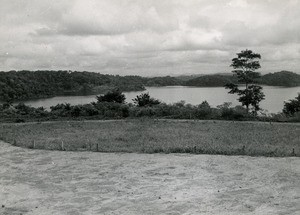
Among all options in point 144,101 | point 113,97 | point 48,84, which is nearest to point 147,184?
point 144,101

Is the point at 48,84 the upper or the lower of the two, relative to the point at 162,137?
upper

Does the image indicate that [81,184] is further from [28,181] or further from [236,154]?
[236,154]

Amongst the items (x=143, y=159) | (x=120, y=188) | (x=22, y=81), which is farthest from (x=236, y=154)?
(x=22, y=81)

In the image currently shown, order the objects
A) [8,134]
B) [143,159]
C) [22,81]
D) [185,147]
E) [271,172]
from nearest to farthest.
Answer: [271,172], [143,159], [185,147], [8,134], [22,81]

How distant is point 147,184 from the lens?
14.1 meters

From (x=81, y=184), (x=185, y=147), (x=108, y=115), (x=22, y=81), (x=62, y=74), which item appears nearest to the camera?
(x=81, y=184)

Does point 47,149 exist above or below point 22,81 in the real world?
below

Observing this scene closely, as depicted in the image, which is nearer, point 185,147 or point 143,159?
point 143,159

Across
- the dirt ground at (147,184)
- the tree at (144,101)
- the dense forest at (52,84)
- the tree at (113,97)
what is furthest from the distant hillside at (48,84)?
the dirt ground at (147,184)

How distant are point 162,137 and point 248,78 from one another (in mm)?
23183

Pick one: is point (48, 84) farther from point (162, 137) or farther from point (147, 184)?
point (147, 184)

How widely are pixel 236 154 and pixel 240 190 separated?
6.65m

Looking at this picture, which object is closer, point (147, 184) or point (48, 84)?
point (147, 184)

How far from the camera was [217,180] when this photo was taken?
14.5 meters
